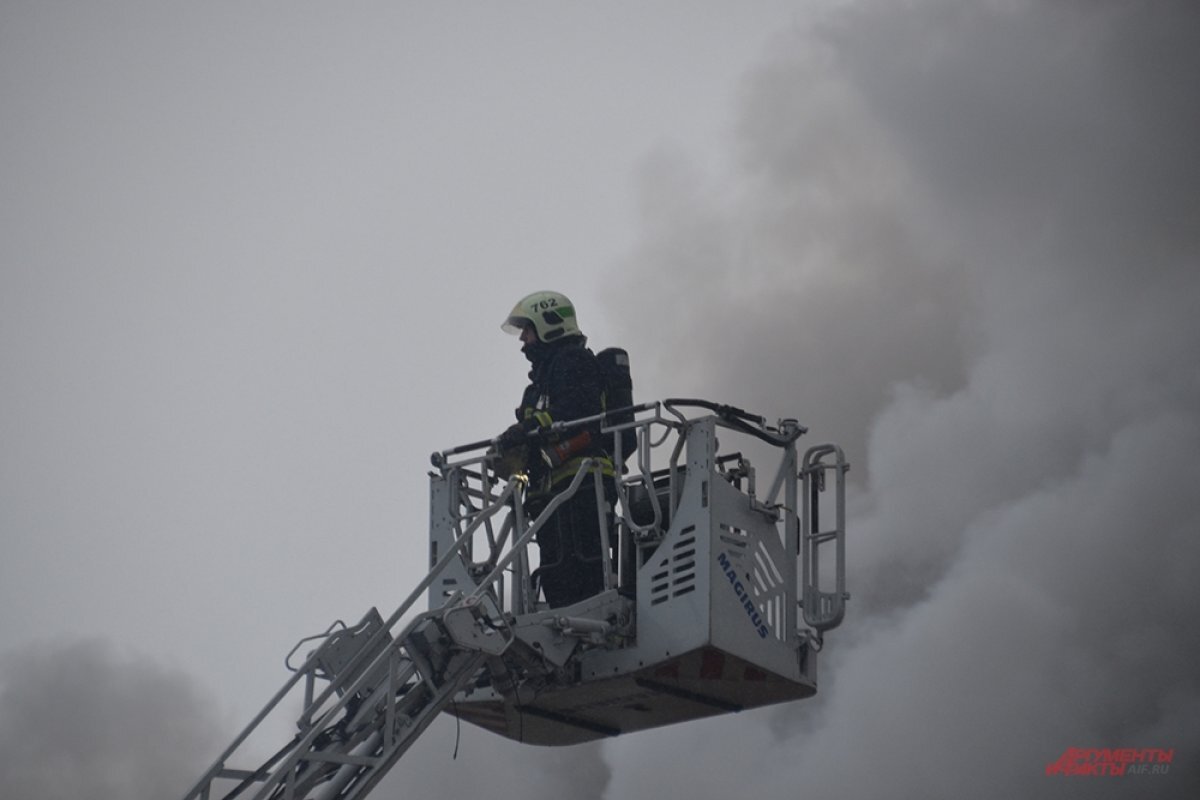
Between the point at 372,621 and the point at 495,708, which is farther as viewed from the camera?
the point at 495,708

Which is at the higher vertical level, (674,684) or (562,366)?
(562,366)

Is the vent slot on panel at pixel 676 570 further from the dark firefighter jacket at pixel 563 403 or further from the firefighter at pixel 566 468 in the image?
the dark firefighter jacket at pixel 563 403

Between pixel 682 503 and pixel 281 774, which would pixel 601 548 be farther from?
pixel 281 774

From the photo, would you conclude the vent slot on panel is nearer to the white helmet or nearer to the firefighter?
the firefighter

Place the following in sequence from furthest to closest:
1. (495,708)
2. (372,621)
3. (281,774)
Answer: (495,708), (372,621), (281,774)

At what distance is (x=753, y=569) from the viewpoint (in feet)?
71.7

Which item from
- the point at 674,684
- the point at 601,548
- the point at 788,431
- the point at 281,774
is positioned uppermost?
Answer: the point at 788,431

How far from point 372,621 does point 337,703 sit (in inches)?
72.3

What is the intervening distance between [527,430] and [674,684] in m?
3.19

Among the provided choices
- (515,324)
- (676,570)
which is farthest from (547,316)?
(676,570)

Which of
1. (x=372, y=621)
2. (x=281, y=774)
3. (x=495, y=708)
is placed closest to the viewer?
(x=281, y=774)

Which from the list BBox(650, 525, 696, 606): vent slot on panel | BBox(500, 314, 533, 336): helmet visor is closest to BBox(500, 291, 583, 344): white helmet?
BBox(500, 314, 533, 336): helmet visor

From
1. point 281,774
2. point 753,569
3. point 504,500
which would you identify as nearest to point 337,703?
point 281,774

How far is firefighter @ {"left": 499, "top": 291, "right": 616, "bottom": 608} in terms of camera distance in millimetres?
22484
